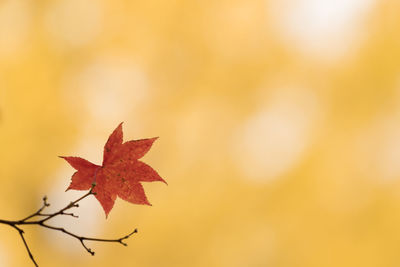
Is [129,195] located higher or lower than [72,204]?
higher

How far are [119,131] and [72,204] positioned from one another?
433 millimetres

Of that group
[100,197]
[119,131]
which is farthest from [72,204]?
[119,131]

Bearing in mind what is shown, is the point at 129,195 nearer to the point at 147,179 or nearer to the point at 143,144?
the point at 147,179

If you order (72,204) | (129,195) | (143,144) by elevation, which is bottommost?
(72,204)

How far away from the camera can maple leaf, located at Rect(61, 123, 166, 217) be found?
1268mm

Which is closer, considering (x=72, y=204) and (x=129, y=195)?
(x=72, y=204)

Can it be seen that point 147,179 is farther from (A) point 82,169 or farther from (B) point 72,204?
(B) point 72,204

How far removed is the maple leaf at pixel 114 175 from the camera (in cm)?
127

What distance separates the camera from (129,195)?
128cm

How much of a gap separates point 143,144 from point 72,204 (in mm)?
461

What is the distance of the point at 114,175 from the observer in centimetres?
127

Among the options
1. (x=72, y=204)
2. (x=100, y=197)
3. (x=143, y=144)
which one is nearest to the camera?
(x=72, y=204)

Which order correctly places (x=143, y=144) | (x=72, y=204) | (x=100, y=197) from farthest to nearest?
1. (x=143, y=144)
2. (x=100, y=197)
3. (x=72, y=204)

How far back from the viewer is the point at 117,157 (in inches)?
51.1
